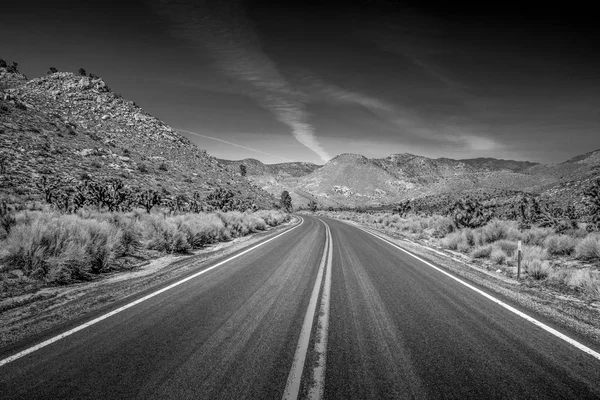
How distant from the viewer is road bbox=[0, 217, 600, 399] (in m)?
2.76

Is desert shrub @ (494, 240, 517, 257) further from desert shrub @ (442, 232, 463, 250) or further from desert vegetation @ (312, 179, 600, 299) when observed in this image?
desert shrub @ (442, 232, 463, 250)

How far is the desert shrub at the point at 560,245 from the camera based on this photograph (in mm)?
11188

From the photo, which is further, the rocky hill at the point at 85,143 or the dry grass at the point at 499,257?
the rocky hill at the point at 85,143

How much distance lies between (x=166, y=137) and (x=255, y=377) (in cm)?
6268

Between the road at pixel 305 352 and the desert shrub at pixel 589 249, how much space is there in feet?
26.2

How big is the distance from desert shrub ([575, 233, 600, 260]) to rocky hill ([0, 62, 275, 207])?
3288 centimetres

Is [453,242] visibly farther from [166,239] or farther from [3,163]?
[3,163]

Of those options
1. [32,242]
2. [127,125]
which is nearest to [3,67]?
[127,125]

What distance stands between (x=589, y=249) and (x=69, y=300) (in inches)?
640

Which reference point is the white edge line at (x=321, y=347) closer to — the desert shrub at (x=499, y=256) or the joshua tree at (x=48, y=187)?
the desert shrub at (x=499, y=256)

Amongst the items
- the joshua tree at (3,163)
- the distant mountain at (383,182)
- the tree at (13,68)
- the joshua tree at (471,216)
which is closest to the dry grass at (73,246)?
the joshua tree at (471,216)

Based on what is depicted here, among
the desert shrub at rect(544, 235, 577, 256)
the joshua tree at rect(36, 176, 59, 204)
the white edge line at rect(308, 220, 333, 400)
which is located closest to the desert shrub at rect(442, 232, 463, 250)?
the desert shrub at rect(544, 235, 577, 256)

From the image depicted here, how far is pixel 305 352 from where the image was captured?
11.3 feet

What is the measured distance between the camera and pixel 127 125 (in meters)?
52.5
